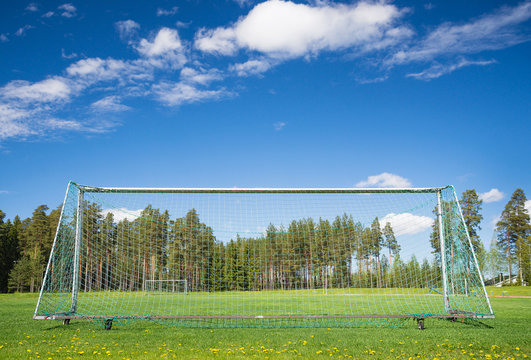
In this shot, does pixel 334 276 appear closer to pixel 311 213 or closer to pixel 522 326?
pixel 311 213

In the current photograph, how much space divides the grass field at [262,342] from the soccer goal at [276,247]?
1.86 ft

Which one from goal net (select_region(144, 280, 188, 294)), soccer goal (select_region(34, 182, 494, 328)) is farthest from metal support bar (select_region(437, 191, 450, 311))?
goal net (select_region(144, 280, 188, 294))

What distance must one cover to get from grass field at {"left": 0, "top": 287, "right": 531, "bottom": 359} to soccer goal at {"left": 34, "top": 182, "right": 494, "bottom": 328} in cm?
57

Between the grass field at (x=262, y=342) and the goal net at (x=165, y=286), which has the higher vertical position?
the goal net at (x=165, y=286)

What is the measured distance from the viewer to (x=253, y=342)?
741 centimetres

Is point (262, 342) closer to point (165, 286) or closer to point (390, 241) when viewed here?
point (390, 241)

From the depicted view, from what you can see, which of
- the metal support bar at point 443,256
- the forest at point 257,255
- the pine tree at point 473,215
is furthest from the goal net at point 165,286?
the pine tree at point 473,215

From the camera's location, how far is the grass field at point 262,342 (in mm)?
6301

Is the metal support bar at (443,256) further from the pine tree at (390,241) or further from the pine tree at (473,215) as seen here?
the pine tree at (473,215)

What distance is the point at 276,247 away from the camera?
12.7 metres

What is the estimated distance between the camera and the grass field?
20.7 ft

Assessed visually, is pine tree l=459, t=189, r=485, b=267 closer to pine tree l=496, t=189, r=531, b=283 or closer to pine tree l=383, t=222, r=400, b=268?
pine tree l=496, t=189, r=531, b=283

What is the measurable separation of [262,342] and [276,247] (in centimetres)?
540

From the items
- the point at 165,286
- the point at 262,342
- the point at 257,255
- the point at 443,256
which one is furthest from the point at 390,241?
the point at 165,286
